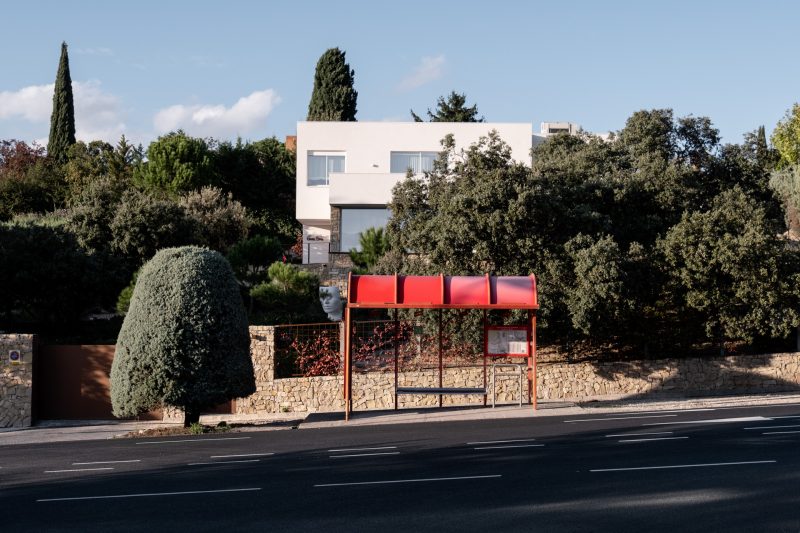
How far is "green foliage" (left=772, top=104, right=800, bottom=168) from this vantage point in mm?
41344

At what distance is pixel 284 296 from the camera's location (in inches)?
1125

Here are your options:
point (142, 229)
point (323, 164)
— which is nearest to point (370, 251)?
point (142, 229)

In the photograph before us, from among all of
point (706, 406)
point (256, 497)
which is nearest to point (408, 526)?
point (256, 497)

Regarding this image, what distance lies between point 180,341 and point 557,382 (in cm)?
1094

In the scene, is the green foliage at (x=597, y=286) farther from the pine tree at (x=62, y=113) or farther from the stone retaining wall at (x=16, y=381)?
the pine tree at (x=62, y=113)

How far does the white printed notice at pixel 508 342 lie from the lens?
75.6 ft

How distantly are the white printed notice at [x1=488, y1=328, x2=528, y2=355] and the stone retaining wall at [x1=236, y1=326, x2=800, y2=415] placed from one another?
232 centimetres

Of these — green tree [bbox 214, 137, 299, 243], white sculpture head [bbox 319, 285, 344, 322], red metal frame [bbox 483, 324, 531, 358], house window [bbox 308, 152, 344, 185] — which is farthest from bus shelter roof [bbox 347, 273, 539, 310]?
green tree [bbox 214, 137, 299, 243]

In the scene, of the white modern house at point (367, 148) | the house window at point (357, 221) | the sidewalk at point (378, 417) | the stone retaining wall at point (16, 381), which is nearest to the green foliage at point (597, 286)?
the sidewalk at point (378, 417)

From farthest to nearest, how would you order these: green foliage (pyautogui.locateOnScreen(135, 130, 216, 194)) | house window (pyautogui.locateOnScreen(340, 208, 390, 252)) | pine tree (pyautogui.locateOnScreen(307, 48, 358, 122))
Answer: pine tree (pyautogui.locateOnScreen(307, 48, 358, 122))
green foliage (pyautogui.locateOnScreen(135, 130, 216, 194))
house window (pyautogui.locateOnScreen(340, 208, 390, 252))

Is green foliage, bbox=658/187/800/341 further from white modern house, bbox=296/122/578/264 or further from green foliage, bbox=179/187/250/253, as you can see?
green foliage, bbox=179/187/250/253

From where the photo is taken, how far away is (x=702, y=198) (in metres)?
29.8

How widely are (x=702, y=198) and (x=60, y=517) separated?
24.0m

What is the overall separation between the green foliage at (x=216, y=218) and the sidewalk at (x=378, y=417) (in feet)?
50.5
